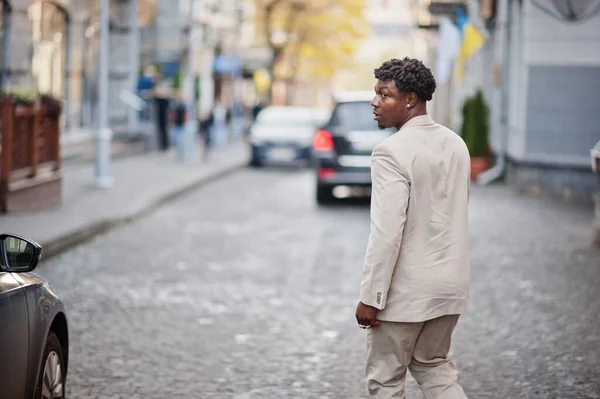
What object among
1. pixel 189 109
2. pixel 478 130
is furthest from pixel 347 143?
pixel 189 109

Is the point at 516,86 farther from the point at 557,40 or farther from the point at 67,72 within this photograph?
the point at 67,72

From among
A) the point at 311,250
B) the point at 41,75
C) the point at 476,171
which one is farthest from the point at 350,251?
the point at 41,75

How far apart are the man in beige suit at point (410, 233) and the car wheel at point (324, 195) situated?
13969 millimetres

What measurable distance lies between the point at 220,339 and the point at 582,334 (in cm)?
244

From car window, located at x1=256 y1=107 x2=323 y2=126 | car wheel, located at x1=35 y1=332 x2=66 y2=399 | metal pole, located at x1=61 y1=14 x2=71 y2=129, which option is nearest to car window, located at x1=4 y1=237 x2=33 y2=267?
car wheel, located at x1=35 y1=332 x2=66 y2=399

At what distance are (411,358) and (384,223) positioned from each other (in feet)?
2.08

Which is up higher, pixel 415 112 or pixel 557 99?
pixel 415 112

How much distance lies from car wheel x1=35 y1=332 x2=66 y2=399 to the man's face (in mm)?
1579

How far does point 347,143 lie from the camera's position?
59.0 ft

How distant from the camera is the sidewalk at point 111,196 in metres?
12.9

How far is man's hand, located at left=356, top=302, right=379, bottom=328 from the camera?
4.39 meters

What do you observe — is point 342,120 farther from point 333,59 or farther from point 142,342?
point 333,59

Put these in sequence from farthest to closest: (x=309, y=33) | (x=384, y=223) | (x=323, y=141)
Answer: (x=309, y=33) → (x=323, y=141) → (x=384, y=223)

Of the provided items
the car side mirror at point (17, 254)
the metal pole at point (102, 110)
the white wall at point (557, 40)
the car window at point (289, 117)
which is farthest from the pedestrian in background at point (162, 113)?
the car side mirror at point (17, 254)
